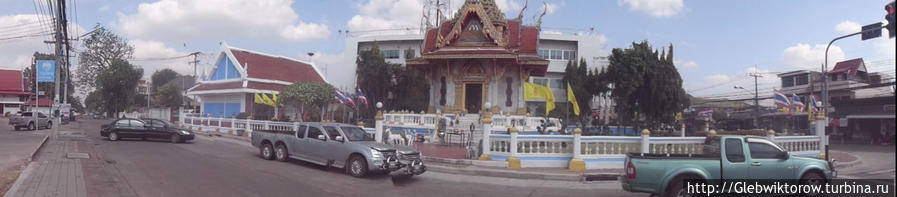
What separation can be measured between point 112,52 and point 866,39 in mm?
58356

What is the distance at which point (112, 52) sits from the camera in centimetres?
5138

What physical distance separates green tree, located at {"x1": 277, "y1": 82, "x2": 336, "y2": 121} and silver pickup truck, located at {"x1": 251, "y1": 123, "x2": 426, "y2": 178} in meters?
17.3

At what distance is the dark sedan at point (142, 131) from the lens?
2067 centimetres

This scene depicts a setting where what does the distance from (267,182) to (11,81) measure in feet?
211

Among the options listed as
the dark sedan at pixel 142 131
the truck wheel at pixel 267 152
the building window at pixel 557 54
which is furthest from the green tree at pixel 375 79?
the truck wheel at pixel 267 152

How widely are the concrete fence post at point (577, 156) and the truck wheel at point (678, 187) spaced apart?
5.34m

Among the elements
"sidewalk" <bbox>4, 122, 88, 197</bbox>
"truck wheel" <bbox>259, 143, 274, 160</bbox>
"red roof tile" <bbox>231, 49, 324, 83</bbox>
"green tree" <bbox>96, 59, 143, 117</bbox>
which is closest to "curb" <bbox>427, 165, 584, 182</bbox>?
"truck wheel" <bbox>259, 143, 274, 160</bbox>

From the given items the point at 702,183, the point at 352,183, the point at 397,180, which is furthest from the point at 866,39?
the point at 352,183

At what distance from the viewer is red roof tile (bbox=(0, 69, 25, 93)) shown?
56.2 m

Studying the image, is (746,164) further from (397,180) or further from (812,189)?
(397,180)

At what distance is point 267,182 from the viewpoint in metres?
10.3

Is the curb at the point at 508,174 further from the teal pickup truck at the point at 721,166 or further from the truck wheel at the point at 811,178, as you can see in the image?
the truck wheel at the point at 811,178

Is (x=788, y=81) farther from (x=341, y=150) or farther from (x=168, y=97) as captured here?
(x=168, y=97)

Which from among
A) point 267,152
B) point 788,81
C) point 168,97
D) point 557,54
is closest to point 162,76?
point 168,97
